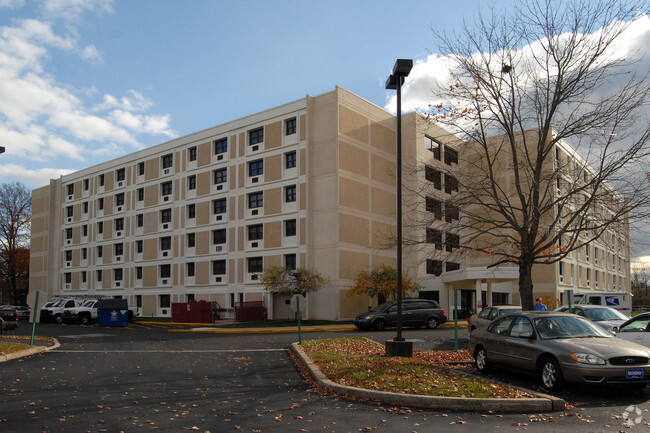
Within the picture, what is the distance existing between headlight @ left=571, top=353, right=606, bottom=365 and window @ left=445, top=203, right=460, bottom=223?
7926 mm

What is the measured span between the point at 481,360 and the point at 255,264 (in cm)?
3070

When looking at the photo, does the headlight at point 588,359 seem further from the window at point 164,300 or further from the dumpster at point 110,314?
the window at point 164,300

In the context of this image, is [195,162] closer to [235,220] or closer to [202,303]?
[235,220]

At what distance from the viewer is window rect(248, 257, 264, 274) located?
4155 centimetres

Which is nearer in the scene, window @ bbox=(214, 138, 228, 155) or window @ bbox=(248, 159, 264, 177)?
window @ bbox=(248, 159, 264, 177)

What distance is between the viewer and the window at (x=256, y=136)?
1710 inches

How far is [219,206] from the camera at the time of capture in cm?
4538

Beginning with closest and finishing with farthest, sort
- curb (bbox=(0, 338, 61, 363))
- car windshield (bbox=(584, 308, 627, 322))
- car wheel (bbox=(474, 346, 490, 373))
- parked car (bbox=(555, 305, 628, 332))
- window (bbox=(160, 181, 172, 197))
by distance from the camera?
1. car wheel (bbox=(474, 346, 490, 373))
2. curb (bbox=(0, 338, 61, 363))
3. parked car (bbox=(555, 305, 628, 332))
4. car windshield (bbox=(584, 308, 627, 322))
5. window (bbox=(160, 181, 172, 197))

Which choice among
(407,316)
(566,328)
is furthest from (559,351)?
(407,316)

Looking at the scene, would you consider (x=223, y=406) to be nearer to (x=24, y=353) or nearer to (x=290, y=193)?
(x=24, y=353)

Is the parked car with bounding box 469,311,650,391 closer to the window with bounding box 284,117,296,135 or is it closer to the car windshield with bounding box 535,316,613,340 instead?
the car windshield with bounding box 535,316,613,340

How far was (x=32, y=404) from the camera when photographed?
29.0 feet

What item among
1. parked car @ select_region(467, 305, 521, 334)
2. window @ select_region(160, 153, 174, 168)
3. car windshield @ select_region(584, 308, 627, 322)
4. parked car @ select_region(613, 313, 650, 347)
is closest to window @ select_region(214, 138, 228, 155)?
window @ select_region(160, 153, 174, 168)

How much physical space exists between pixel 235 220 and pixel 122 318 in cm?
1133
